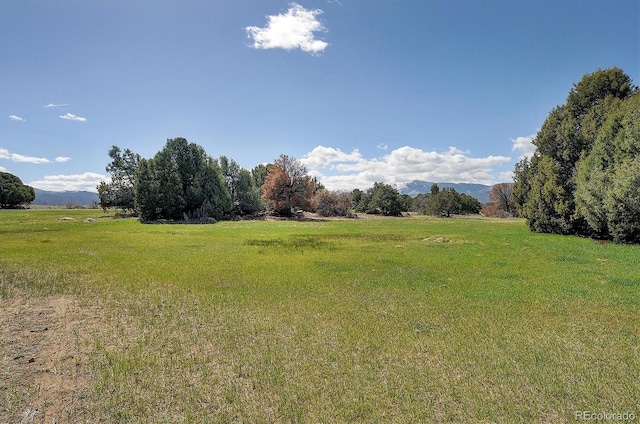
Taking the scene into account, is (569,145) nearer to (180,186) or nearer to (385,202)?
(385,202)

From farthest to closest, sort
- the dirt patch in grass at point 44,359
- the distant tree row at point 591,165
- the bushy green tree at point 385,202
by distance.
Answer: the bushy green tree at point 385,202 → the distant tree row at point 591,165 → the dirt patch in grass at point 44,359

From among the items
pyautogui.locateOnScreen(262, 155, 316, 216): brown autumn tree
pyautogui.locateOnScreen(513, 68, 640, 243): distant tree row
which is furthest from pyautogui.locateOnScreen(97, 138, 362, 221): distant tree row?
pyautogui.locateOnScreen(513, 68, 640, 243): distant tree row

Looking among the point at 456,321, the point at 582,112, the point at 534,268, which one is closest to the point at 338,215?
the point at 582,112

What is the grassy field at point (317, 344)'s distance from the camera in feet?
16.3

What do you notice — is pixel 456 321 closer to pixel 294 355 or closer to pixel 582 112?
pixel 294 355

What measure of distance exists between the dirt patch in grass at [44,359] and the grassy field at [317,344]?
0.04 m

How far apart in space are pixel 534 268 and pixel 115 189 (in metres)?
73.7

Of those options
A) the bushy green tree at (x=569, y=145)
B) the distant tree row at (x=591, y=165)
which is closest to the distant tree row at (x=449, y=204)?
the distant tree row at (x=591, y=165)

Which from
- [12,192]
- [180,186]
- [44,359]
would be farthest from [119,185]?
[44,359]

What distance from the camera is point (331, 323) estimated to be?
832 cm

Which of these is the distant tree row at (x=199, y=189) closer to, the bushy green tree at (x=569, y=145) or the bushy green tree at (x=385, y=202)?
the bushy green tree at (x=385, y=202)

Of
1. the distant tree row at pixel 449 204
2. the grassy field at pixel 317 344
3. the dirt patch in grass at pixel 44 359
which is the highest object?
the distant tree row at pixel 449 204

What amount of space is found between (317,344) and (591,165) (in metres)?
31.9

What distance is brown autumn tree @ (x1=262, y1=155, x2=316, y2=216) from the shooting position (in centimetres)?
6369
